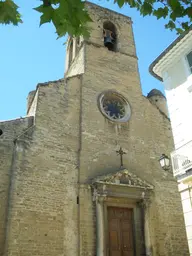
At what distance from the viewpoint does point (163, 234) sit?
454 inches

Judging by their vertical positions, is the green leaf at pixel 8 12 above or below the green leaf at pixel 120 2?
below

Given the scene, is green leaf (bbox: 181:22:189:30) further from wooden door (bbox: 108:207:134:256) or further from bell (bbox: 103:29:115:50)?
bell (bbox: 103:29:115:50)

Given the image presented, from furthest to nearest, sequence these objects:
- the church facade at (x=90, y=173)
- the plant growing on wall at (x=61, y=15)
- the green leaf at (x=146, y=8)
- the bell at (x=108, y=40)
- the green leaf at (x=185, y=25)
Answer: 1. the bell at (x=108, y=40)
2. the church facade at (x=90, y=173)
3. the green leaf at (x=185, y=25)
4. the green leaf at (x=146, y=8)
5. the plant growing on wall at (x=61, y=15)

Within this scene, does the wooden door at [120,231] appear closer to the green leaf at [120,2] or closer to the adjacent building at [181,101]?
the adjacent building at [181,101]

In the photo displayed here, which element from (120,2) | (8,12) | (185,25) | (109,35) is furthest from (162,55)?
(8,12)

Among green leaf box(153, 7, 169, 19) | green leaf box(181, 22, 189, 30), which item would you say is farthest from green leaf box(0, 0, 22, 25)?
green leaf box(181, 22, 189, 30)

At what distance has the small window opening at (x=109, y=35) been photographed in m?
16.3

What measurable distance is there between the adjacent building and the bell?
19.6 feet

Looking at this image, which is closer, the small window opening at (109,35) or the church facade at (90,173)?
the church facade at (90,173)

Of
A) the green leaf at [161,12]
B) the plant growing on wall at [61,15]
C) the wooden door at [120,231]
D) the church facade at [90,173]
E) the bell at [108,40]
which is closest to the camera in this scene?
the plant growing on wall at [61,15]

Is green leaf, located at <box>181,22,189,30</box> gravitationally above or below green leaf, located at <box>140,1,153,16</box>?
above

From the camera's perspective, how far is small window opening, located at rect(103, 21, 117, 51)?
16.3m

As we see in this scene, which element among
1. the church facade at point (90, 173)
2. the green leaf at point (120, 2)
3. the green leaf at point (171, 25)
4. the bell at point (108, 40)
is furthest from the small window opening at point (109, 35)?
the green leaf at point (120, 2)

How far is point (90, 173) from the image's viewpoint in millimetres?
11477
